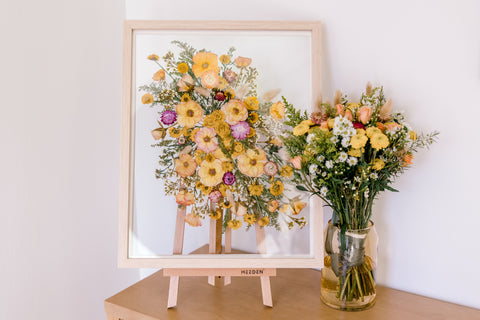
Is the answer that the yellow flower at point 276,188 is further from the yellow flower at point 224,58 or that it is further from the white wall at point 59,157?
the white wall at point 59,157

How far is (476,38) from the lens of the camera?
36.9 inches

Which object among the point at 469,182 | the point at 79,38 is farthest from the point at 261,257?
the point at 79,38

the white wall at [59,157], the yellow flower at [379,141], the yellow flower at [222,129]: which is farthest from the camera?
the white wall at [59,157]

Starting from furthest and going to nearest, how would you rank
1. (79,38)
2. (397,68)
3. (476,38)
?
(79,38), (397,68), (476,38)

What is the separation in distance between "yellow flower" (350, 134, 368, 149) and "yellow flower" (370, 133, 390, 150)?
0.02 meters

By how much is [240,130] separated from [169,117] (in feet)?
0.64

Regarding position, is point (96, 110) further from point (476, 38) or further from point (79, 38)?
point (476, 38)

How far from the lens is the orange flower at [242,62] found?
1021 millimetres

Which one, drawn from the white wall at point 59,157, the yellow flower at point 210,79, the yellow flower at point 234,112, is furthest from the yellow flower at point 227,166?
the white wall at point 59,157

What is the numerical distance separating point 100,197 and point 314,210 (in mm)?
785

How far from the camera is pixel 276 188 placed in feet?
3.27

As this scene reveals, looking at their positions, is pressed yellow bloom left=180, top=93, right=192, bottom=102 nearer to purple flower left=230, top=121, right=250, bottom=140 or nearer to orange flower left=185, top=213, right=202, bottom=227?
purple flower left=230, top=121, right=250, bottom=140

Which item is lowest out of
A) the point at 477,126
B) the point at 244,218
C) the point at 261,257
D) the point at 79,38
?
the point at 261,257

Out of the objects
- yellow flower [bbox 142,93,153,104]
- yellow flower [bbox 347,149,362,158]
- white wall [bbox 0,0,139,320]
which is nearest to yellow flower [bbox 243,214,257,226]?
yellow flower [bbox 347,149,362,158]
